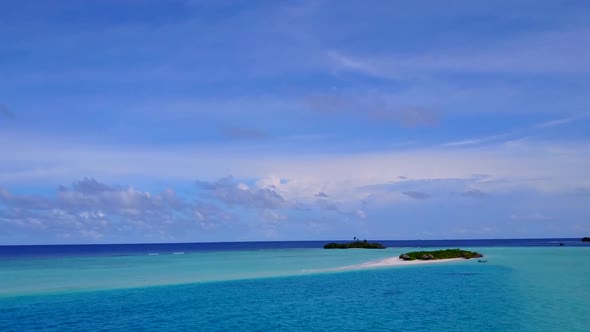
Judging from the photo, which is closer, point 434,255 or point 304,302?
point 304,302

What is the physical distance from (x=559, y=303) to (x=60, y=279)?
53960 mm

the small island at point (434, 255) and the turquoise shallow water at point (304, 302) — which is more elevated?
the small island at point (434, 255)

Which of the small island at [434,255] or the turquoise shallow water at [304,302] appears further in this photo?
the small island at [434,255]

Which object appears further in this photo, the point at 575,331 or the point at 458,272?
the point at 458,272

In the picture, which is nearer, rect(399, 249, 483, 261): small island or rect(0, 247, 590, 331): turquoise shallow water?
rect(0, 247, 590, 331): turquoise shallow water

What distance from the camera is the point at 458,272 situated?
219 feet

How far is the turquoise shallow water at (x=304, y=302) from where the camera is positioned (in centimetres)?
3269

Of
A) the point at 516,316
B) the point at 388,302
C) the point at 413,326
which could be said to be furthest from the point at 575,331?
the point at 388,302

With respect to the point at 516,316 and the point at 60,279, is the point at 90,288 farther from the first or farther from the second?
the point at 516,316

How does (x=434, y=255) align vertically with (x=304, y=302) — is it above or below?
above

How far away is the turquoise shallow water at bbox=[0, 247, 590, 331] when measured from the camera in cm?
3269

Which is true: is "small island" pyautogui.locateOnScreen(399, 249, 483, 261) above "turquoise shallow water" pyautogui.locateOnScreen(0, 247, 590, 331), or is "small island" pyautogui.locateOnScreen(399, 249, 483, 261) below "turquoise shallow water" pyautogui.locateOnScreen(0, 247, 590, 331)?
above

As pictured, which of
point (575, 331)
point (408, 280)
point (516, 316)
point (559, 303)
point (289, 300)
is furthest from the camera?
point (408, 280)

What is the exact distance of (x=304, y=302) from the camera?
41.6 metres
